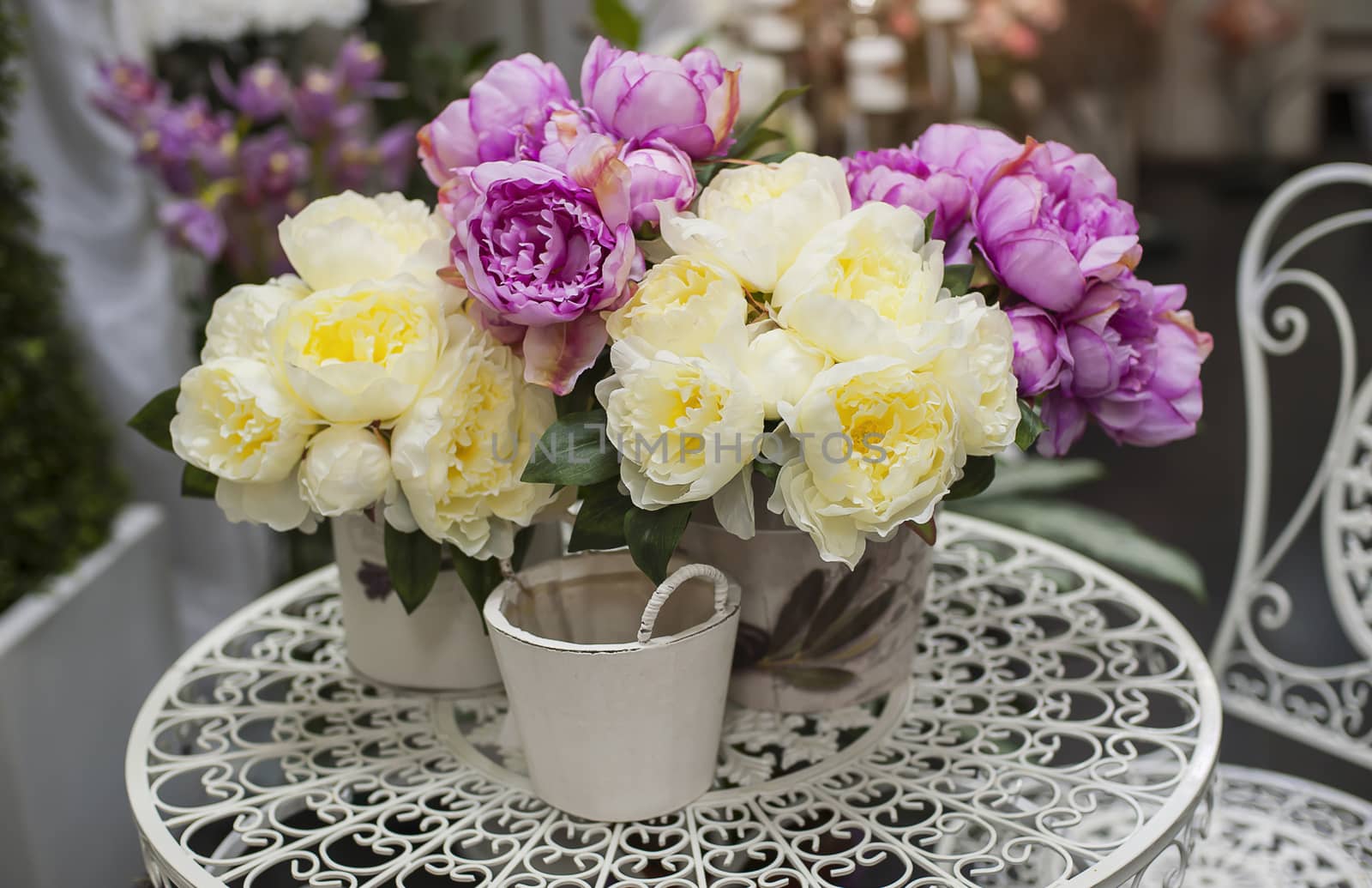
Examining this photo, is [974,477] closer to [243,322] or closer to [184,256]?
[243,322]

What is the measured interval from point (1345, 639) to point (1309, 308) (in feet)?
7.78

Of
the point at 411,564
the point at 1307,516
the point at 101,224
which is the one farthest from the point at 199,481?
the point at 101,224

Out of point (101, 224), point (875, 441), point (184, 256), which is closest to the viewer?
point (875, 441)

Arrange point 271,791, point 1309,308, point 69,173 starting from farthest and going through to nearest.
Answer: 1. point 1309,308
2. point 69,173
3. point 271,791

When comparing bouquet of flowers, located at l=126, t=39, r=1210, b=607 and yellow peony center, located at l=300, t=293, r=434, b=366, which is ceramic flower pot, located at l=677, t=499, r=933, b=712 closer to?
bouquet of flowers, located at l=126, t=39, r=1210, b=607

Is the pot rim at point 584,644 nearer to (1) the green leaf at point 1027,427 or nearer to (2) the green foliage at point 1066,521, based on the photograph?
(1) the green leaf at point 1027,427

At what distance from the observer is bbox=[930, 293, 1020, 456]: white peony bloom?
62 centimetres

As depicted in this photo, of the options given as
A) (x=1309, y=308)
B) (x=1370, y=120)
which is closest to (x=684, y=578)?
(x=1309, y=308)

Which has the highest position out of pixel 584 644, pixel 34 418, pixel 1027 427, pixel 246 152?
pixel 246 152

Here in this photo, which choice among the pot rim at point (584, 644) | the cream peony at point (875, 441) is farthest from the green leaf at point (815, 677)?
the cream peony at point (875, 441)

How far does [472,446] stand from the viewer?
0.71 m

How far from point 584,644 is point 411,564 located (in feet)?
0.46

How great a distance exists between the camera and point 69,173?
1776 mm

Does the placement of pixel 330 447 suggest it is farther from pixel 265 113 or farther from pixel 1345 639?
pixel 1345 639
